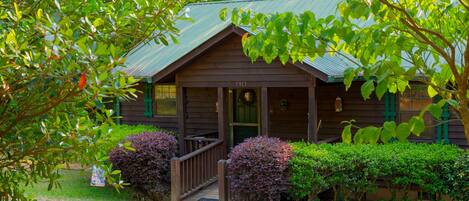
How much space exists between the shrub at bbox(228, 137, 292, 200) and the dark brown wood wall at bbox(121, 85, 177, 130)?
473cm

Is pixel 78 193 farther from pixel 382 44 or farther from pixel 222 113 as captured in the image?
pixel 382 44

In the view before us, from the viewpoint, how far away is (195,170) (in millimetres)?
10539

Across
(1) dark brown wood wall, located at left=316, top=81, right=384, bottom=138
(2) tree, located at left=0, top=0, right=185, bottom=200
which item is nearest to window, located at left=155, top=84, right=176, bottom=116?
(1) dark brown wood wall, located at left=316, top=81, right=384, bottom=138

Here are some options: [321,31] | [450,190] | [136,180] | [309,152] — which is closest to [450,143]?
[450,190]

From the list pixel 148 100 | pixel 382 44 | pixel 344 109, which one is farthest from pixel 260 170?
pixel 382 44

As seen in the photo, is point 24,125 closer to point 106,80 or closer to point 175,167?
point 106,80

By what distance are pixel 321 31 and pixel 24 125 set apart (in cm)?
180

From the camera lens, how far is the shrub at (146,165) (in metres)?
10.5

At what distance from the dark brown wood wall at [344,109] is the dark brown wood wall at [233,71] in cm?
99

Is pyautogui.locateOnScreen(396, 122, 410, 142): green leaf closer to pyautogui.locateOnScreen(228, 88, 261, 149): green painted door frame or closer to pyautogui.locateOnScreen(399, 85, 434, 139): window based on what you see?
pyautogui.locateOnScreen(399, 85, 434, 139): window

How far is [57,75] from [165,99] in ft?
37.0

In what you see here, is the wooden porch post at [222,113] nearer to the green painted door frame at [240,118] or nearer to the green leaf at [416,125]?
the green painted door frame at [240,118]

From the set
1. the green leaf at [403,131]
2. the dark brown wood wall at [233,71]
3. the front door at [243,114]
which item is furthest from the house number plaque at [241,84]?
the green leaf at [403,131]

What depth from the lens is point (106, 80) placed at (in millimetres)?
2791
